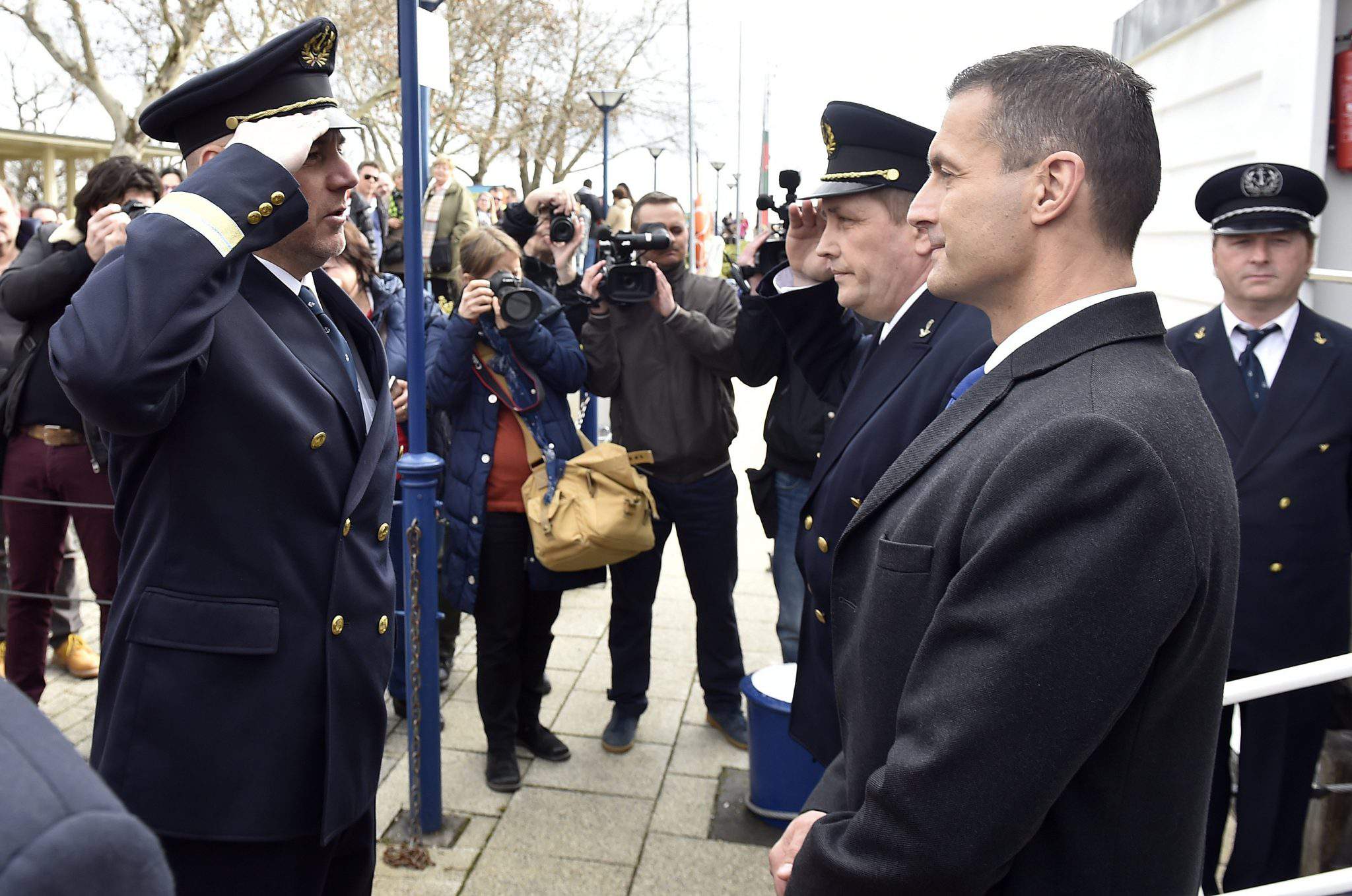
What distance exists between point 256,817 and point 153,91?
2115cm

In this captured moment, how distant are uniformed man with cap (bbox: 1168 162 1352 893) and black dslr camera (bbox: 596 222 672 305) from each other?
1959 millimetres

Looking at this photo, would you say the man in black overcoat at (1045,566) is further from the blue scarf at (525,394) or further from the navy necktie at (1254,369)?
the blue scarf at (525,394)

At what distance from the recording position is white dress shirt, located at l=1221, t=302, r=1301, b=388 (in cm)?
319

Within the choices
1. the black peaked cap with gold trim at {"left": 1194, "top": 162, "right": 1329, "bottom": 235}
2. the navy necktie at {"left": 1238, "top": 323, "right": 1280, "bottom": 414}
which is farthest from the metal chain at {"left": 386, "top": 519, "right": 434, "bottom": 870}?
the black peaked cap with gold trim at {"left": 1194, "top": 162, "right": 1329, "bottom": 235}

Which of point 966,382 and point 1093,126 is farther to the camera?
point 966,382

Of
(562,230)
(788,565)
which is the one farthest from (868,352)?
(562,230)

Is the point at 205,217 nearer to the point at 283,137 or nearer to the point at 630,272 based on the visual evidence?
the point at 283,137

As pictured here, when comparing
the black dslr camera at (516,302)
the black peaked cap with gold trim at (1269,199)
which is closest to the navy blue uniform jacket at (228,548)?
the black dslr camera at (516,302)

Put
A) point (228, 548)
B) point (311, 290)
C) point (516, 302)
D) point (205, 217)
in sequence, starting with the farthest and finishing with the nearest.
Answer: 1. point (516, 302)
2. point (311, 290)
3. point (228, 548)
4. point (205, 217)

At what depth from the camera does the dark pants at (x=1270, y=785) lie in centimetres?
305

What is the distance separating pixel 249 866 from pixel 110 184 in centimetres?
283

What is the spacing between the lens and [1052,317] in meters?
1.39

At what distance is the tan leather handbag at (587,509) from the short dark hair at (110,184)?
1.38 meters

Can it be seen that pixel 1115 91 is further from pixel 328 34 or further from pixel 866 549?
pixel 328 34
